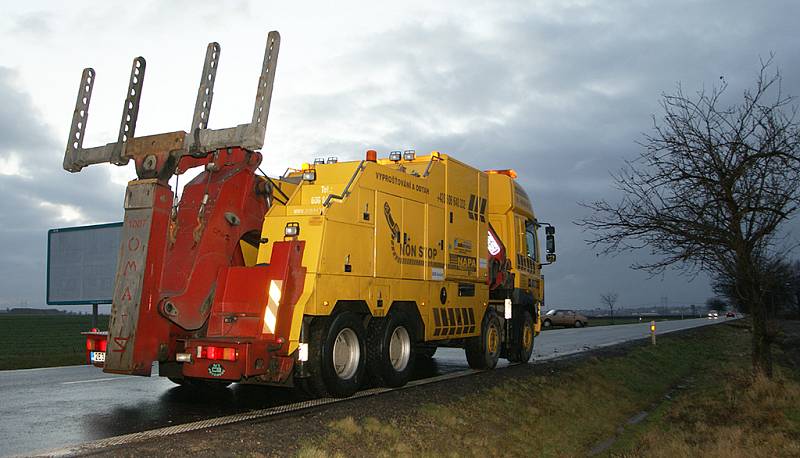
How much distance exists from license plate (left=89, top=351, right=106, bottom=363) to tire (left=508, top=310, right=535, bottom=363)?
9126mm

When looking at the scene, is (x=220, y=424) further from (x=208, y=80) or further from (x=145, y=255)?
(x=208, y=80)

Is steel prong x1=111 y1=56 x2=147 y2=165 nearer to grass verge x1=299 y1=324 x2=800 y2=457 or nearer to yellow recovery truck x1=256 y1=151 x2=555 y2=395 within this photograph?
yellow recovery truck x1=256 y1=151 x2=555 y2=395

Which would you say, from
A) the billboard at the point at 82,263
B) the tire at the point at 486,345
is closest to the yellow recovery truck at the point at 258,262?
the tire at the point at 486,345

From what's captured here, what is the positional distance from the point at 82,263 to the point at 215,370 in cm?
1451

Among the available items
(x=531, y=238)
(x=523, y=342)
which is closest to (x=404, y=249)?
(x=523, y=342)

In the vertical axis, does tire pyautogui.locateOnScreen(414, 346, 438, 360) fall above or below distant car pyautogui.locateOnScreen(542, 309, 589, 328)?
below

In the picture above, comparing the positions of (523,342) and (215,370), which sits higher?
(523,342)

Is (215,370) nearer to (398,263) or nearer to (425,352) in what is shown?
(398,263)

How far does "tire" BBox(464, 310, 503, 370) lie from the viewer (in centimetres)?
1366

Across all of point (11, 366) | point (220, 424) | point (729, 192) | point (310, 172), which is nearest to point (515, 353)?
point (729, 192)

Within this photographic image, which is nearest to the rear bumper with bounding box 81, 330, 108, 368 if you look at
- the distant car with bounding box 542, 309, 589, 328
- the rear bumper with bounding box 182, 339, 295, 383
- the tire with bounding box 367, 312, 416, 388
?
the rear bumper with bounding box 182, 339, 295, 383

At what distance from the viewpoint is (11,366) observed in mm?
14562

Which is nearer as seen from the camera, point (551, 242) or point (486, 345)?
point (486, 345)

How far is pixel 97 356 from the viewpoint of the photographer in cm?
867
